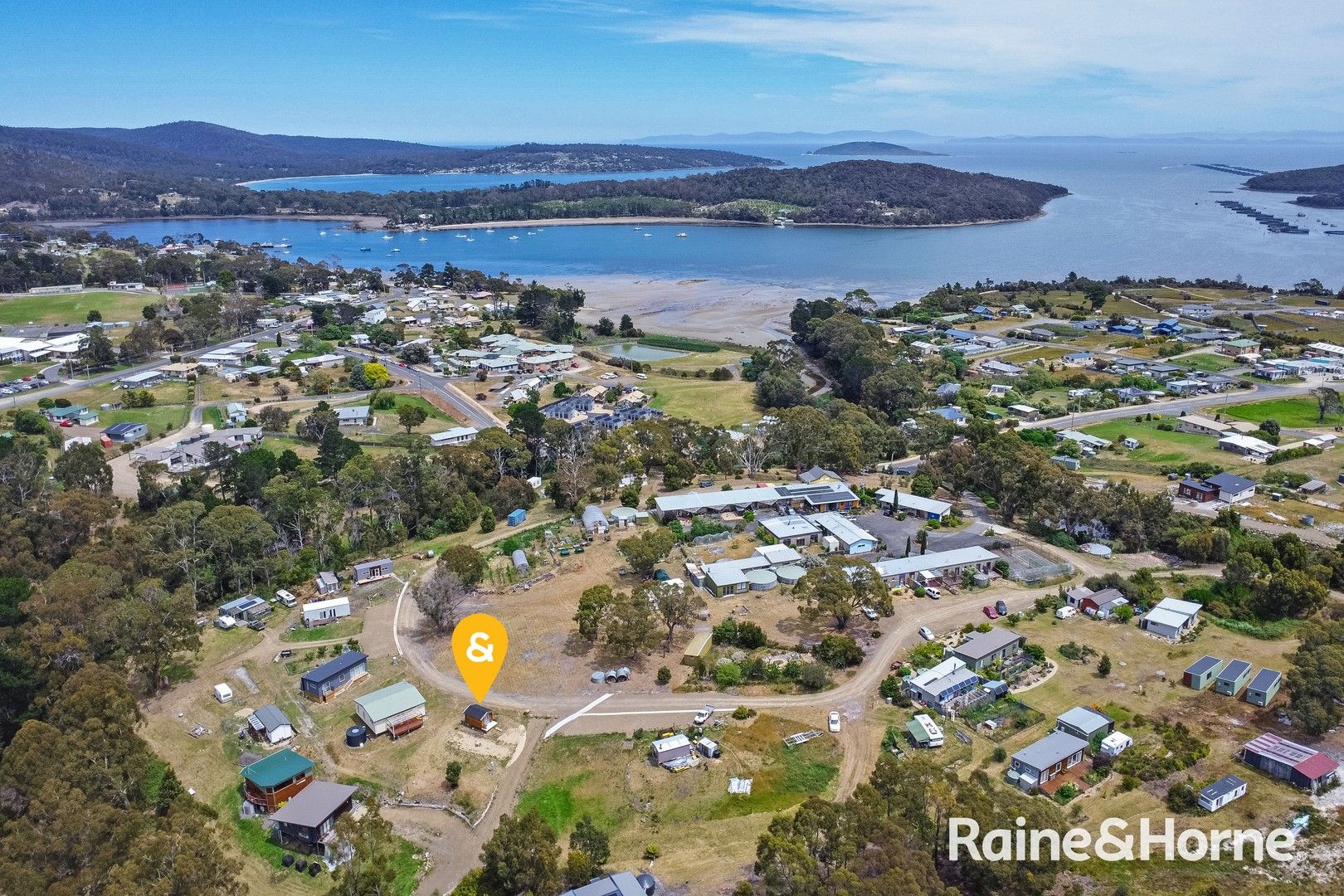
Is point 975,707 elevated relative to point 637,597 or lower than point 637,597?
lower

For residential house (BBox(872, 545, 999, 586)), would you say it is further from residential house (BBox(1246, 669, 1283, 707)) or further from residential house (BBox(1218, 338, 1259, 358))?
residential house (BBox(1218, 338, 1259, 358))

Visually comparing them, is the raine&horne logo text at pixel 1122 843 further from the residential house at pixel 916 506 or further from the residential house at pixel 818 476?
the residential house at pixel 818 476

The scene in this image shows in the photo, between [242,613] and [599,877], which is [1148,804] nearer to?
[599,877]

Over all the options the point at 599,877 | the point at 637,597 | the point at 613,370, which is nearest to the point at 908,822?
the point at 599,877

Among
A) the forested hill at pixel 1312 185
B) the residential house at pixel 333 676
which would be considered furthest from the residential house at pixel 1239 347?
the forested hill at pixel 1312 185

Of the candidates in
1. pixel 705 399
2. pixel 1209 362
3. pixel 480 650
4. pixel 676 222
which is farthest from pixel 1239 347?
pixel 676 222

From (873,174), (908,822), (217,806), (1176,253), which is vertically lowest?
(217,806)
